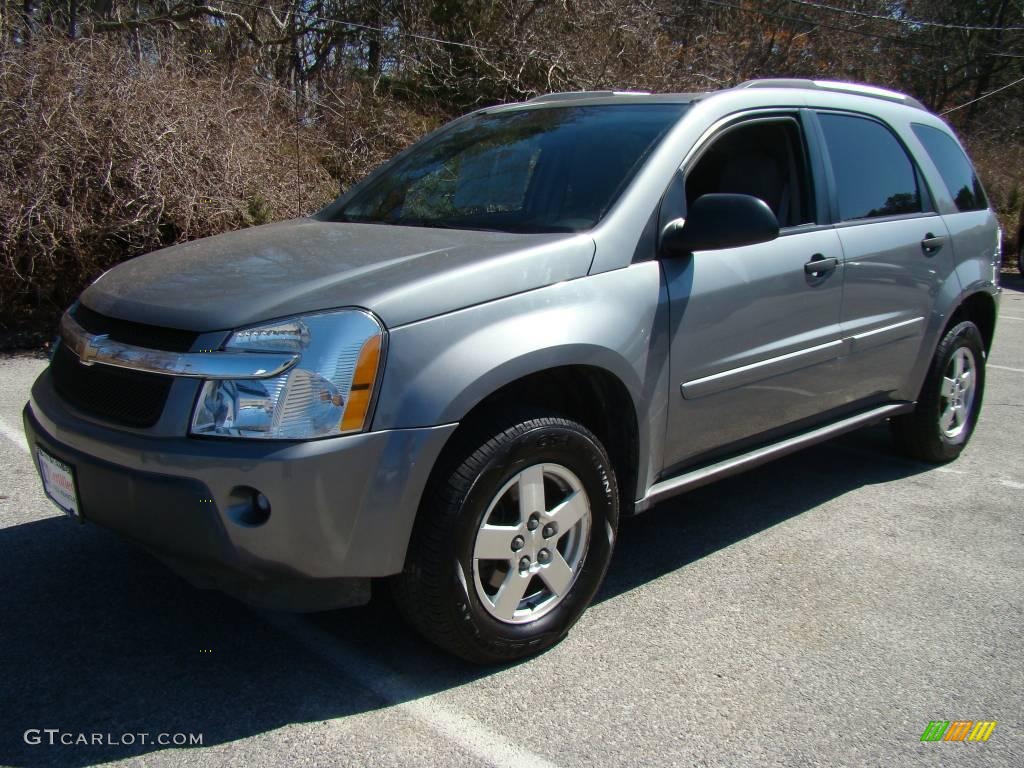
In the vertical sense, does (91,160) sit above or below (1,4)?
below

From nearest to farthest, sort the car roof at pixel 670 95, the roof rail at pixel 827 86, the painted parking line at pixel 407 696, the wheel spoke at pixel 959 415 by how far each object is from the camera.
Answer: the painted parking line at pixel 407 696 → the car roof at pixel 670 95 → the roof rail at pixel 827 86 → the wheel spoke at pixel 959 415

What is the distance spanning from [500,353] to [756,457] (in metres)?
1.53

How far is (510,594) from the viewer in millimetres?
2943

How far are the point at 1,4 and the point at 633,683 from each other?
9.35m

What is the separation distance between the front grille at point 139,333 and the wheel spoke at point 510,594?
1.17 metres

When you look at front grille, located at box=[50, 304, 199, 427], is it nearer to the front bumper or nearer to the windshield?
the front bumper

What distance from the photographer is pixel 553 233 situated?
10.6 feet

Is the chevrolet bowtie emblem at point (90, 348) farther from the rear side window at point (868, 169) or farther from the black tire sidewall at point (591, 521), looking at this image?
the rear side window at point (868, 169)

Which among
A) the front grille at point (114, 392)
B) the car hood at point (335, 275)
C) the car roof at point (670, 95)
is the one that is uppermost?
the car roof at point (670, 95)

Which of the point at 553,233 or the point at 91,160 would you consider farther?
the point at 91,160

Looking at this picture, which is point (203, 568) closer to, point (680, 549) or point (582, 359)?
point (582, 359)

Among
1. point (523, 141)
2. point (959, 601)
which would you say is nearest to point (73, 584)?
point (523, 141)

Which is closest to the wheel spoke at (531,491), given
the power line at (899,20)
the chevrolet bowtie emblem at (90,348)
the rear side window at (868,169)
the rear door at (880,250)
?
the chevrolet bowtie emblem at (90,348)

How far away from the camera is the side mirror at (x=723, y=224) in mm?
3240
